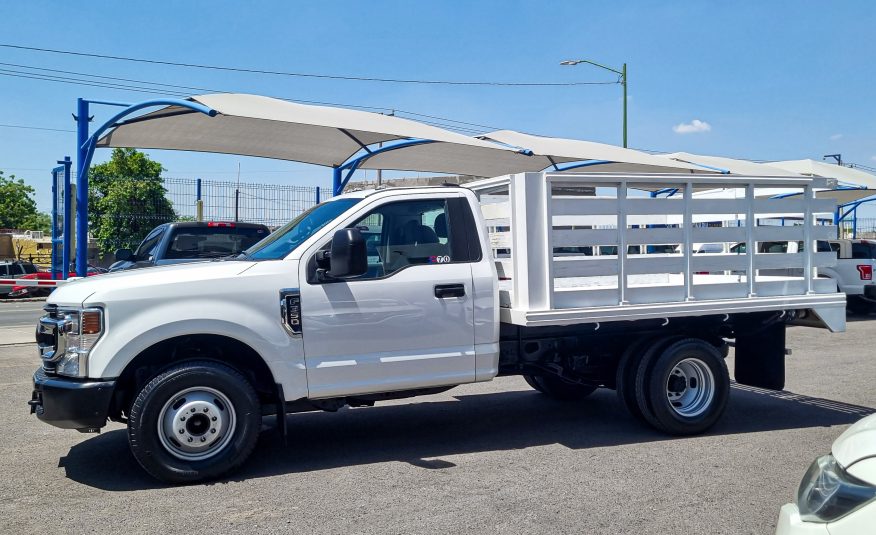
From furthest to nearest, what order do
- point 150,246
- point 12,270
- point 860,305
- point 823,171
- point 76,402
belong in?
point 12,270 → point 823,171 → point 860,305 → point 150,246 → point 76,402

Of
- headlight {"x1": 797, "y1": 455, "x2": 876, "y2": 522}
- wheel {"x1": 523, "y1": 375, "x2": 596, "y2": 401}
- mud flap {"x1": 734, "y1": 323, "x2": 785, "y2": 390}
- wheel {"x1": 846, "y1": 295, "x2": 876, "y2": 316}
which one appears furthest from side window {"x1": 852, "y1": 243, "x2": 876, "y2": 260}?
headlight {"x1": 797, "y1": 455, "x2": 876, "y2": 522}

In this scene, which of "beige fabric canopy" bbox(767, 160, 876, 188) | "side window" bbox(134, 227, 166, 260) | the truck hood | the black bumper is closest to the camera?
the black bumper

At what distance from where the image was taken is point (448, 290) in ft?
20.0

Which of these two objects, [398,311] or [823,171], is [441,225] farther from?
[823,171]

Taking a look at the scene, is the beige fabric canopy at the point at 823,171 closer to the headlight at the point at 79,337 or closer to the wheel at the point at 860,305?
the wheel at the point at 860,305

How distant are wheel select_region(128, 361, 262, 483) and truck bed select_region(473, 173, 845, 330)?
7.41 feet

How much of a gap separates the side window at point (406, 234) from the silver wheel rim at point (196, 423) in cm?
155

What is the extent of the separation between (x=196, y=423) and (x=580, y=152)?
1303 cm

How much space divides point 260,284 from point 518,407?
350 cm

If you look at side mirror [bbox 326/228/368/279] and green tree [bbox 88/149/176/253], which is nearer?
side mirror [bbox 326/228/368/279]

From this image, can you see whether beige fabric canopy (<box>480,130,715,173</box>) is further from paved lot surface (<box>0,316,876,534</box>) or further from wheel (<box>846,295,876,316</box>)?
paved lot surface (<box>0,316,876,534</box>)

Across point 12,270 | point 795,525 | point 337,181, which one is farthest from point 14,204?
point 795,525

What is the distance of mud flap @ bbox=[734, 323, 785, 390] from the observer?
24.2 ft

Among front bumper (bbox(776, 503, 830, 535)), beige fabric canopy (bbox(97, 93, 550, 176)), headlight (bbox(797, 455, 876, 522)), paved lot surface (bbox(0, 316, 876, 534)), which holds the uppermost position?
beige fabric canopy (bbox(97, 93, 550, 176))
